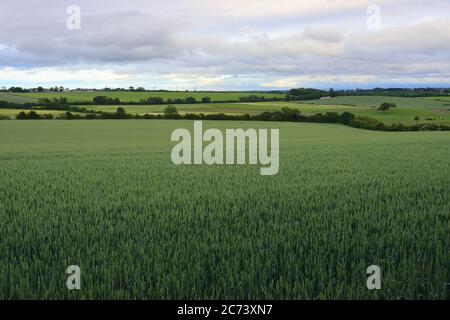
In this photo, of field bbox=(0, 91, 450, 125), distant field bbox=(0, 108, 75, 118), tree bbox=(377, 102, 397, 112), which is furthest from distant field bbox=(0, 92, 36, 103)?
tree bbox=(377, 102, 397, 112)

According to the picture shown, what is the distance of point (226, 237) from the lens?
6051mm

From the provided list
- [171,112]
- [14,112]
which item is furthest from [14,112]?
[171,112]

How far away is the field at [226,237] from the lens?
442 centimetres

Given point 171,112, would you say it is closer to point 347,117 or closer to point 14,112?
point 14,112

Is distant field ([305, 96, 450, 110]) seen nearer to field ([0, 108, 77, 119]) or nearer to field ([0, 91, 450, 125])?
field ([0, 91, 450, 125])

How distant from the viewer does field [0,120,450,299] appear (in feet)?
14.5

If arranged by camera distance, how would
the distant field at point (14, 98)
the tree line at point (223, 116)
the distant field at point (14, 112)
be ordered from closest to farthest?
the tree line at point (223, 116) < the distant field at point (14, 112) < the distant field at point (14, 98)

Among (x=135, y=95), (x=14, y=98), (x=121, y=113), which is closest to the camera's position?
(x=121, y=113)

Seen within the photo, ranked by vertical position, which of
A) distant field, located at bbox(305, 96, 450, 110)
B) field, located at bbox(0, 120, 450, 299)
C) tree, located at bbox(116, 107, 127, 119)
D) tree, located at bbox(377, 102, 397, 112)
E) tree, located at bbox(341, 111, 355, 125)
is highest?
distant field, located at bbox(305, 96, 450, 110)

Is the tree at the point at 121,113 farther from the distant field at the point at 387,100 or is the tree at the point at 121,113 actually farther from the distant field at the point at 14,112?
the distant field at the point at 387,100

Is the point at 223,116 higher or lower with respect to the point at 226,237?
higher

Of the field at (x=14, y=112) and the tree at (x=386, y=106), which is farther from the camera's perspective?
the field at (x=14, y=112)

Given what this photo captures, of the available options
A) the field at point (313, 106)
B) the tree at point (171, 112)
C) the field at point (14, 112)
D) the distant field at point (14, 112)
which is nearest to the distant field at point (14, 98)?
the field at point (313, 106)
